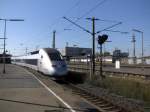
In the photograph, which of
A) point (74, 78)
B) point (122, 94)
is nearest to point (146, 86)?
point (122, 94)

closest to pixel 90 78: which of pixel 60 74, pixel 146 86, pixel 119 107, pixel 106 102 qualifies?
pixel 60 74

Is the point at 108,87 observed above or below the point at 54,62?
below

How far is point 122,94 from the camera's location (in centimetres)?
1958

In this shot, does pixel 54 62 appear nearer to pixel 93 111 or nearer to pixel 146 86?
pixel 146 86

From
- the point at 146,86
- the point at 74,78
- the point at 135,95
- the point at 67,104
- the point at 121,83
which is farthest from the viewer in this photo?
the point at 74,78

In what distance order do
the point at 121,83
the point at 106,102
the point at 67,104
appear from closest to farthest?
the point at 67,104 → the point at 106,102 → the point at 121,83

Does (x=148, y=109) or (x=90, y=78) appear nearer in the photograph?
(x=148, y=109)

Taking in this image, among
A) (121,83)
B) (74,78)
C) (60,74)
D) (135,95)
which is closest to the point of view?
(135,95)

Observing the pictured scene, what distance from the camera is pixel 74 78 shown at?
107 ft

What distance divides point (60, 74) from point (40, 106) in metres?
13.8

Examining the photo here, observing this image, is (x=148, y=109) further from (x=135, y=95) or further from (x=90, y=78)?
(x=90, y=78)

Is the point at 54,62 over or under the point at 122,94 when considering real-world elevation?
over

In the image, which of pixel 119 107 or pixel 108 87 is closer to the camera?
pixel 119 107

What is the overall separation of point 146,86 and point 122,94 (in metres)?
1.88
